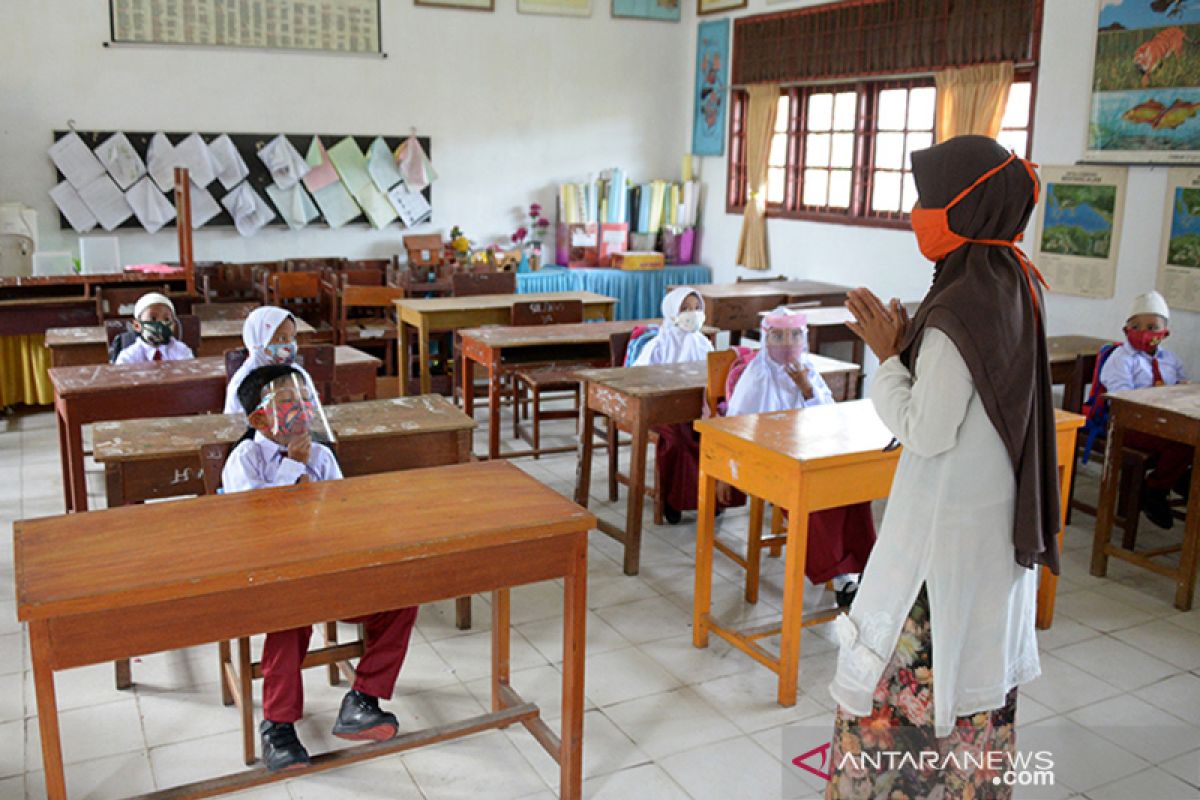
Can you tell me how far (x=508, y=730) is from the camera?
3.04m

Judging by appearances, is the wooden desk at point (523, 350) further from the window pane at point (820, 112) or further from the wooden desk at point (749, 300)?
the window pane at point (820, 112)

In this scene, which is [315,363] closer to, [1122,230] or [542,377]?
[542,377]

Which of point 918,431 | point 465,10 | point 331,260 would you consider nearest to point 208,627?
point 918,431

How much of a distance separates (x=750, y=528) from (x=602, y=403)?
0.90 m

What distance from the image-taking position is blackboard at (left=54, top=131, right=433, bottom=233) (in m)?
7.73

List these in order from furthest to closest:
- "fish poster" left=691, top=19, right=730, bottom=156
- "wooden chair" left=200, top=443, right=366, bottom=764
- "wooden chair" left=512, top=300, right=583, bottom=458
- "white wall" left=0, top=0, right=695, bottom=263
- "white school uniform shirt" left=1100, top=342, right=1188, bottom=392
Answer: "fish poster" left=691, top=19, right=730, bottom=156 → "white wall" left=0, top=0, right=695, bottom=263 → "wooden chair" left=512, top=300, right=583, bottom=458 → "white school uniform shirt" left=1100, top=342, right=1188, bottom=392 → "wooden chair" left=200, top=443, right=366, bottom=764

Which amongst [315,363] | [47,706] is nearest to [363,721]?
[47,706]

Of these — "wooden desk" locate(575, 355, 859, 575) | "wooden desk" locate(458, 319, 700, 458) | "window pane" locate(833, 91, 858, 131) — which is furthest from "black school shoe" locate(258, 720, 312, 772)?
"window pane" locate(833, 91, 858, 131)

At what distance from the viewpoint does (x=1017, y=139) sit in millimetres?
6668

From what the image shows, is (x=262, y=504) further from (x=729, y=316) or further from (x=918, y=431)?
(x=729, y=316)

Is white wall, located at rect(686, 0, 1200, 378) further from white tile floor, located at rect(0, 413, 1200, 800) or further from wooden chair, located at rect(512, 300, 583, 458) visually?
wooden chair, located at rect(512, 300, 583, 458)

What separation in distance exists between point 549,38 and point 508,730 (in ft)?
24.4

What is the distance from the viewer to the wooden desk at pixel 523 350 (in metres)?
5.45

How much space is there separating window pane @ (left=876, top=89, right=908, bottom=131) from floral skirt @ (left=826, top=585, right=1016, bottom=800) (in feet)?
20.2
